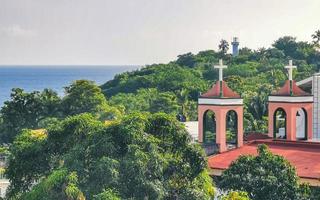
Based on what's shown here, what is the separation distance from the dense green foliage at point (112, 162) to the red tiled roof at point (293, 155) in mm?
4168

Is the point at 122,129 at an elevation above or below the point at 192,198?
above

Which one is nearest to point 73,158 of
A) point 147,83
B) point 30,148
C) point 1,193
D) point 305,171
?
point 30,148

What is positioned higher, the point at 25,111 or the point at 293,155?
the point at 293,155

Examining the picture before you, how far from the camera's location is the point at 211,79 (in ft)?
301

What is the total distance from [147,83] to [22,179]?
68.8m

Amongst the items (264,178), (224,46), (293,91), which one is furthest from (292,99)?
(224,46)

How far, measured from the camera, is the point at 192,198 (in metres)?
20.2

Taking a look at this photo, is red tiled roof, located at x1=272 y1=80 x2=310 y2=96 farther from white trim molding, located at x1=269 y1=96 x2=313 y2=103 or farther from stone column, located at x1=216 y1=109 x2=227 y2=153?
stone column, located at x1=216 y1=109 x2=227 y2=153

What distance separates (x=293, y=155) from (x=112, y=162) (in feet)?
28.8

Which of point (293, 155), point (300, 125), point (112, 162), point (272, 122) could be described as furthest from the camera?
point (300, 125)

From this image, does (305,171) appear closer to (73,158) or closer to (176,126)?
(176,126)

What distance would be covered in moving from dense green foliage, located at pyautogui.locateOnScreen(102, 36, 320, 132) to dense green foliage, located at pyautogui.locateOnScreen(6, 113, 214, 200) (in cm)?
2474

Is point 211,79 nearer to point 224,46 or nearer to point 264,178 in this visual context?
point 224,46

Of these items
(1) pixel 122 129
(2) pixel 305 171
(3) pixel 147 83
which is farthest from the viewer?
(3) pixel 147 83
